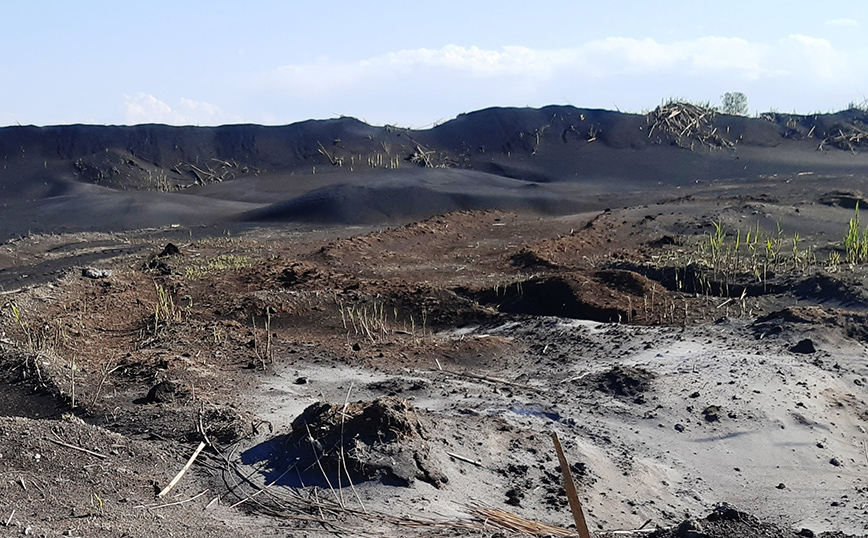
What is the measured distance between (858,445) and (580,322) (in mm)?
3080

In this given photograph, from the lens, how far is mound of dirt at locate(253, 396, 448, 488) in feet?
15.9

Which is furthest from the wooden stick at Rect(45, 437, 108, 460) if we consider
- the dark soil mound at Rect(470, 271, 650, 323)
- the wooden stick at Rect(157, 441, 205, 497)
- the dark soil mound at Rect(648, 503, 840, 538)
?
the dark soil mound at Rect(470, 271, 650, 323)

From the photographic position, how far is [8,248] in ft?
56.5

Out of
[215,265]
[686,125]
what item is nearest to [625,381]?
[215,265]

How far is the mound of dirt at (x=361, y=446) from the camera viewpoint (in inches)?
190

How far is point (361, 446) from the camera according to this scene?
4.95 meters

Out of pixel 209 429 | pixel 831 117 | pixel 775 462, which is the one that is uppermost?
pixel 831 117

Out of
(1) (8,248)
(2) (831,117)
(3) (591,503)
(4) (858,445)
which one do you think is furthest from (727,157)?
(3) (591,503)

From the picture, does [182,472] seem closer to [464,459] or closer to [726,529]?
[464,459]

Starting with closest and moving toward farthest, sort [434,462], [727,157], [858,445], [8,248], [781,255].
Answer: [434,462]
[858,445]
[781,255]
[8,248]
[727,157]

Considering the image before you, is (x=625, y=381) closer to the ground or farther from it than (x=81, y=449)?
closer to the ground

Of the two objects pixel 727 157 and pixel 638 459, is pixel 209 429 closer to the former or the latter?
pixel 638 459

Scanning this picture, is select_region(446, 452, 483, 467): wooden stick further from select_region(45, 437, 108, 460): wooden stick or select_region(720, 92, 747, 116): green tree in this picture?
select_region(720, 92, 747, 116): green tree

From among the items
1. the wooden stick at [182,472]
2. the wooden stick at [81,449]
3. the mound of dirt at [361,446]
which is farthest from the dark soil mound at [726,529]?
the wooden stick at [81,449]
